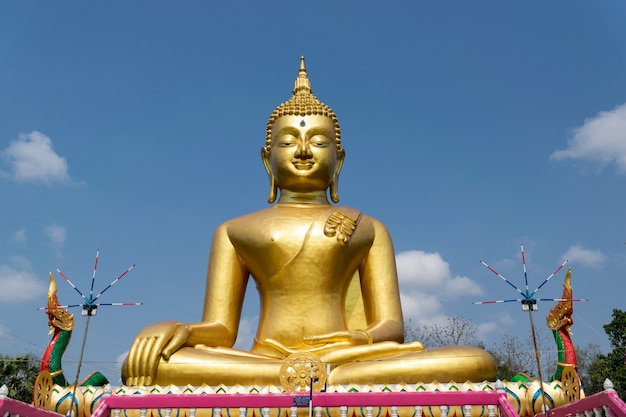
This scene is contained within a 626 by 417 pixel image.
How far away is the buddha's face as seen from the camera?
9.48 metres

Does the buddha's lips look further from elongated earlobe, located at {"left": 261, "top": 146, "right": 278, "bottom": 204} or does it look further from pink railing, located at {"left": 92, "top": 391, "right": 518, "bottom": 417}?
pink railing, located at {"left": 92, "top": 391, "right": 518, "bottom": 417}

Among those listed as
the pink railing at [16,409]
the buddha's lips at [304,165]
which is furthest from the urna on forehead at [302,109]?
the pink railing at [16,409]

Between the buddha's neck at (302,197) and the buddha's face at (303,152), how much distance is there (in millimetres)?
72

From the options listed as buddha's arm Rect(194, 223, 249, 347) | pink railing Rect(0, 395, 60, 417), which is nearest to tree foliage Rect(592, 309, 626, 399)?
buddha's arm Rect(194, 223, 249, 347)

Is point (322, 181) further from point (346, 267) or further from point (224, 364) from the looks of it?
point (224, 364)

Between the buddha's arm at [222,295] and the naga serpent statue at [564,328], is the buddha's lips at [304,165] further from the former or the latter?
the naga serpent statue at [564,328]

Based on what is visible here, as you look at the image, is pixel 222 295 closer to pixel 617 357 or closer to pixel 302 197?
pixel 302 197

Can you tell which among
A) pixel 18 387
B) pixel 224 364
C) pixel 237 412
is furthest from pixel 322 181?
pixel 18 387

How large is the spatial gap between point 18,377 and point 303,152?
1112cm

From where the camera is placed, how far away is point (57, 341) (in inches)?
299

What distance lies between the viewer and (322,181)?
9672mm

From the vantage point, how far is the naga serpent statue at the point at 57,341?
738 centimetres

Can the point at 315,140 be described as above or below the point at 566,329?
above

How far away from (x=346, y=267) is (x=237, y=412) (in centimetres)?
313
